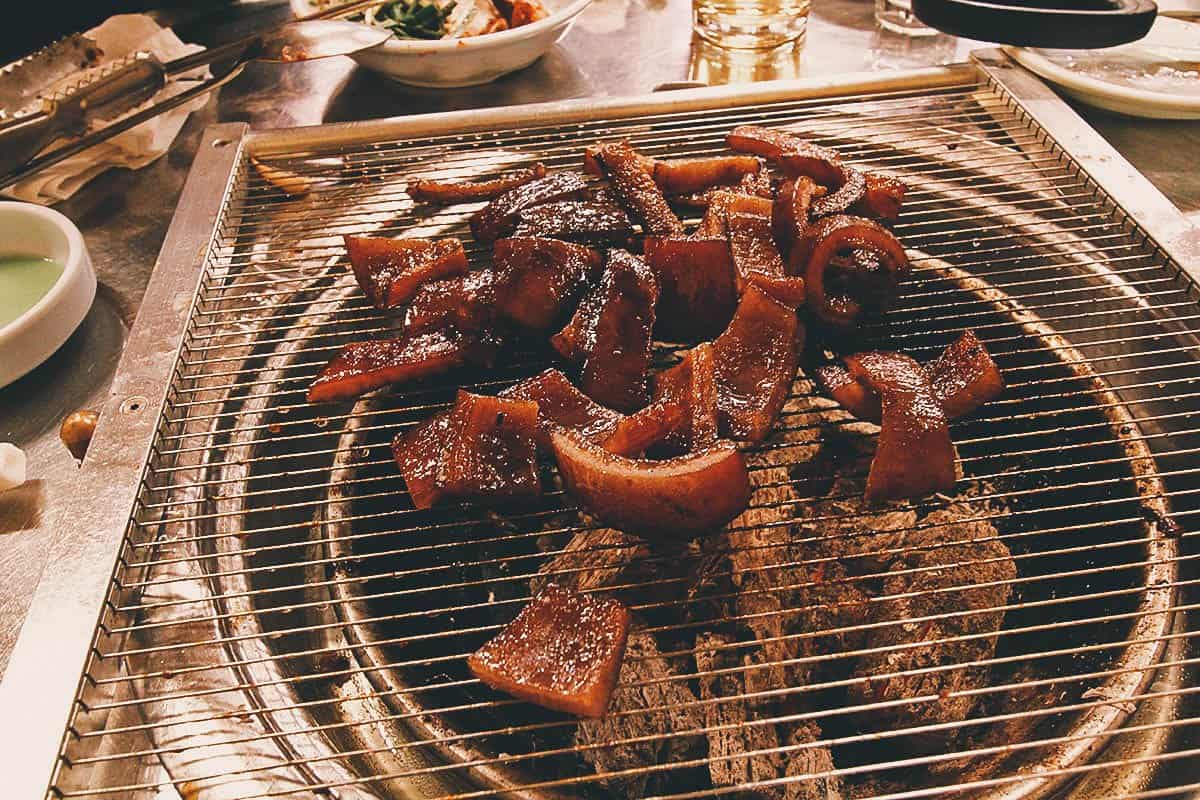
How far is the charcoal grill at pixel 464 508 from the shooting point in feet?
4.91

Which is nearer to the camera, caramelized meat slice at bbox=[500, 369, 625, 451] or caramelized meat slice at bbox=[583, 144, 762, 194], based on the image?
caramelized meat slice at bbox=[500, 369, 625, 451]

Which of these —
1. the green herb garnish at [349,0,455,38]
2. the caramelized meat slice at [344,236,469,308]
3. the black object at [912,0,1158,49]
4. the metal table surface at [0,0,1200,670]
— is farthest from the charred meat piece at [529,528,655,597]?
the green herb garnish at [349,0,455,38]

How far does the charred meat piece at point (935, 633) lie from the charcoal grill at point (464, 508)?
0.19ft

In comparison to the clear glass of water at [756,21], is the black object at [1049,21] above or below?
above

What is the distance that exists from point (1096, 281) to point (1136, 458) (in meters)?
0.61

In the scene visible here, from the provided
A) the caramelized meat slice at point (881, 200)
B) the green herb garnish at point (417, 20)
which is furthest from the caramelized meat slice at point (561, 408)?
the green herb garnish at point (417, 20)

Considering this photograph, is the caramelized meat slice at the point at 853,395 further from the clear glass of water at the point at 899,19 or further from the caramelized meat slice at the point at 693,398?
the clear glass of water at the point at 899,19

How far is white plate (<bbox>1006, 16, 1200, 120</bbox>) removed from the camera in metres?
3.07

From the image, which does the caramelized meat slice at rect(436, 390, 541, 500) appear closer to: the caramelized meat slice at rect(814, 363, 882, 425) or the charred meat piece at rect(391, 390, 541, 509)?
the charred meat piece at rect(391, 390, 541, 509)

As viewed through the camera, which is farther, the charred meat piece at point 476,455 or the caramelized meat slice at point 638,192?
the caramelized meat slice at point 638,192

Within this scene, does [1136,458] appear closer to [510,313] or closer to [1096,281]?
[1096,281]

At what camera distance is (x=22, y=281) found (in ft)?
8.81

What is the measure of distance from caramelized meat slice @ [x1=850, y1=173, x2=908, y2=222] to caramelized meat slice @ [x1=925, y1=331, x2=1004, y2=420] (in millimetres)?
564

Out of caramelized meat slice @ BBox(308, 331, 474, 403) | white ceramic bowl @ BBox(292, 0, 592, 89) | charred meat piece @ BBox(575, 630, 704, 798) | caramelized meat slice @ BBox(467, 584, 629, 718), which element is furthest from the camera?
white ceramic bowl @ BBox(292, 0, 592, 89)
